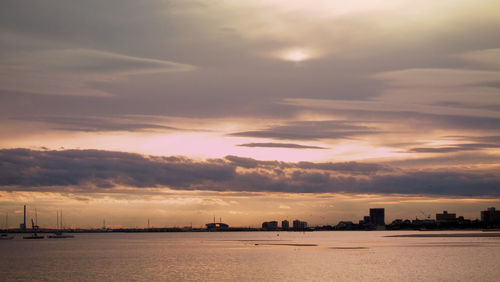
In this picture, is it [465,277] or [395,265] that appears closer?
[465,277]

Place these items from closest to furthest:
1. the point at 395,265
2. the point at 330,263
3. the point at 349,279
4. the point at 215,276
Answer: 1. the point at 349,279
2. the point at 215,276
3. the point at 395,265
4. the point at 330,263

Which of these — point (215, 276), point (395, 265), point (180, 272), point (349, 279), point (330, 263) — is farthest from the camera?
point (330, 263)

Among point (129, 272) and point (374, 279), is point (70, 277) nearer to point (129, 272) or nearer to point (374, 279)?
point (129, 272)

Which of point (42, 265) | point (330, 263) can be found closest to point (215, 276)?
point (330, 263)

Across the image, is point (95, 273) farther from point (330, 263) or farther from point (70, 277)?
point (330, 263)

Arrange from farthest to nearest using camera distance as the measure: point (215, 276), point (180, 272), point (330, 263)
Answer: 1. point (330, 263)
2. point (180, 272)
3. point (215, 276)

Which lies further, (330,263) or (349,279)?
(330,263)

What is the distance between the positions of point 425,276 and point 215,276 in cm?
4085

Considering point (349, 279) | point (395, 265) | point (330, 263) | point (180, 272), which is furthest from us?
point (330, 263)

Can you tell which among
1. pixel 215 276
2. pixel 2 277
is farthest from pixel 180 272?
pixel 2 277

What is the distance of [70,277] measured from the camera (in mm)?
112750

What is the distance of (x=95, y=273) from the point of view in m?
121

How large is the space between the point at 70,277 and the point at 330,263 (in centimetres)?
6256

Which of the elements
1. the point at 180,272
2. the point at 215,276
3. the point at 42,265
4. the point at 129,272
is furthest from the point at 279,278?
the point at 42,265
